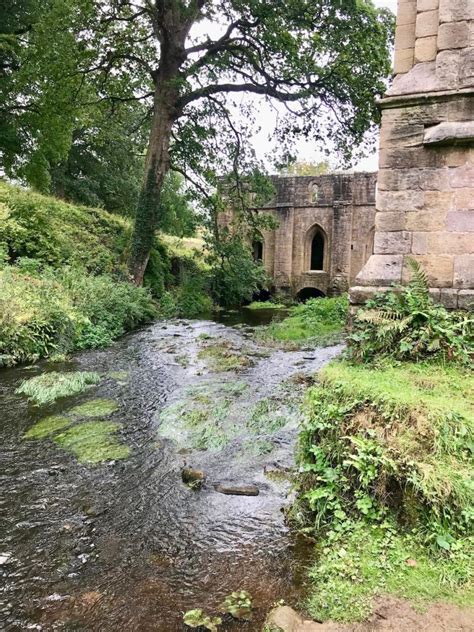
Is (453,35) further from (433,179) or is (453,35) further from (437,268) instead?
(437,268)

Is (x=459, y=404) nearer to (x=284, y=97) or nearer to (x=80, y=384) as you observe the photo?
(x=80, y=384)

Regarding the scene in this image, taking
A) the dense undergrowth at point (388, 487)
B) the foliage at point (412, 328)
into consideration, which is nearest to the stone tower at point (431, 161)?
the foliage at point (412, 328)

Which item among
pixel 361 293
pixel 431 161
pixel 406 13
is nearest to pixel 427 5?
pixel 406 13

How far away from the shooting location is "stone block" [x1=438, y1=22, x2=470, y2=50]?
555cm

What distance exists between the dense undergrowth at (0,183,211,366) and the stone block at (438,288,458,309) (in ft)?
25.1

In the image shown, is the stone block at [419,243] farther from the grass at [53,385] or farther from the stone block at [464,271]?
the grass at [53,385]

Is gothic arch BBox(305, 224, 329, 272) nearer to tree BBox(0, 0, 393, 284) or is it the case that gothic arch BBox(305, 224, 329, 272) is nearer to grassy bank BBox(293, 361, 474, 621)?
tree BBox(0, 0, 393, 284)

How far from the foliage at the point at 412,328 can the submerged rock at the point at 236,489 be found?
73.5 inches

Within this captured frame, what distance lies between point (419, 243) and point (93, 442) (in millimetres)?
4672

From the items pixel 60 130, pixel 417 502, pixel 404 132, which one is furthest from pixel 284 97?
pixel 417 502

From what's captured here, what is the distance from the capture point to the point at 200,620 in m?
2.91

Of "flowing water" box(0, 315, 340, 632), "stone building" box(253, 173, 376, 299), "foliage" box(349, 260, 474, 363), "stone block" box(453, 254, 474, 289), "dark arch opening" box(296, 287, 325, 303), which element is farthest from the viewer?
"dark arch opening" box(296, 287, 325, 303)

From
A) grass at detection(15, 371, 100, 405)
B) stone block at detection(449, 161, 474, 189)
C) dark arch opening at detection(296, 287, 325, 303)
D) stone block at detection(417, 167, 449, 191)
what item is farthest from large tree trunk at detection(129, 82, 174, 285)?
dark arch opening at detection(296, 287, 325, 303)

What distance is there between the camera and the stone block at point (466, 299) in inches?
210
